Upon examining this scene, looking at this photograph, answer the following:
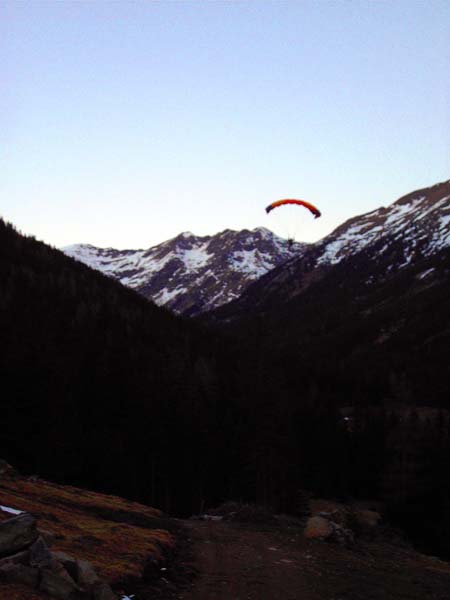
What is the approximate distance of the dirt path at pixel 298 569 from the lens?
15.3 metres

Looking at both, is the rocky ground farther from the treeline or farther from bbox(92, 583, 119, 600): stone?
the treeline

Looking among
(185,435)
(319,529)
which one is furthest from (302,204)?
(319,529)

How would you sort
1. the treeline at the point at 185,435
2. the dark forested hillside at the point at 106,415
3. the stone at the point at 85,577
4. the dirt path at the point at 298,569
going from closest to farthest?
the stone at the point at 85,577, the dirt path at the point at 298,569, the dark forested hillside at the point at 106,415, the treeline at the point at 185,435

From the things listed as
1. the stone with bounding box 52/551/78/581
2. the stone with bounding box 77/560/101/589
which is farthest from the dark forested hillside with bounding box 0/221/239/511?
the stone with bounding box 77/560/101/589

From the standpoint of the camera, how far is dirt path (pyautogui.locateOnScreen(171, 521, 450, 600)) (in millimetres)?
15337

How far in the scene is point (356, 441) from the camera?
98750 millimetres

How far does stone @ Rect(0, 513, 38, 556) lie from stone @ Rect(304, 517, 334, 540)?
1491 cm

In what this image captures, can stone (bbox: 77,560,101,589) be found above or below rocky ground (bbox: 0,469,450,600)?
above

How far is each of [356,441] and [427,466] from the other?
28308mm

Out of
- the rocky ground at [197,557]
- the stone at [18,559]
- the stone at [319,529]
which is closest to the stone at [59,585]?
the rocky ground at [197,557]

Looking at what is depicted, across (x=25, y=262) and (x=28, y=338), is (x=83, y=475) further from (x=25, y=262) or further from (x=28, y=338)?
(x=25, y=262)

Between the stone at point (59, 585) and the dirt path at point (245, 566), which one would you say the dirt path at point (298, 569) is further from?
the stone at point (59, 585)

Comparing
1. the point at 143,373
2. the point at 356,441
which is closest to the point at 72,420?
the point at 143,373

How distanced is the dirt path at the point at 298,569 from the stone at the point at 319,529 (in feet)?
1.55
